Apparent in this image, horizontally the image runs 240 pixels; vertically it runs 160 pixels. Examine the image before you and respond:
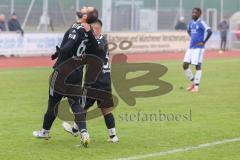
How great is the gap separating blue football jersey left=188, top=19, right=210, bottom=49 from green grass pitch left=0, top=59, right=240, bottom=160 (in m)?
1.39

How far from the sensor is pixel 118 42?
3412cm

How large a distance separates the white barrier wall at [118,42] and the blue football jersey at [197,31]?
42.1 feet

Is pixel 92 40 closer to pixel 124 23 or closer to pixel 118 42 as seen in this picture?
pixel 118 42

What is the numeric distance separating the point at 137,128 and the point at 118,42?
22881 mm

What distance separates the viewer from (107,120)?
32.9ft

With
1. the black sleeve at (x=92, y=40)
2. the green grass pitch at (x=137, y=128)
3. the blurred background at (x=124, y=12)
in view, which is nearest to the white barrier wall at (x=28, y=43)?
the blurred background at (x=124, y=12)

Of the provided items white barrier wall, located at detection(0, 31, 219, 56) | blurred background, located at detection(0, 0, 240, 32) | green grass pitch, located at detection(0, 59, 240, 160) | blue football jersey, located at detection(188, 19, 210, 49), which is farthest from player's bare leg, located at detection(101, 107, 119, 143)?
blurred background, located at detection(0, 0, 240, 32)

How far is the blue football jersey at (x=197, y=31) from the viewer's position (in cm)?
1780

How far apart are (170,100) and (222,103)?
1.27 meters

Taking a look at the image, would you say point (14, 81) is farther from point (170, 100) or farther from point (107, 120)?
point (107, 120)

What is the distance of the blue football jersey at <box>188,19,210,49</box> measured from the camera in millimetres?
17797

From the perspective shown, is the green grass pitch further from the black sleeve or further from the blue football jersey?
the black sleeve

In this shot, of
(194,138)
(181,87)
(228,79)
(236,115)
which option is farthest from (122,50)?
(194,138)

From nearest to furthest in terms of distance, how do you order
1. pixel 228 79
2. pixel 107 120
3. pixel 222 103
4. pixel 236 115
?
1. pixel 107 120
2. pixel 236 115
3. pixel 222 103
4. pixel 228 79
